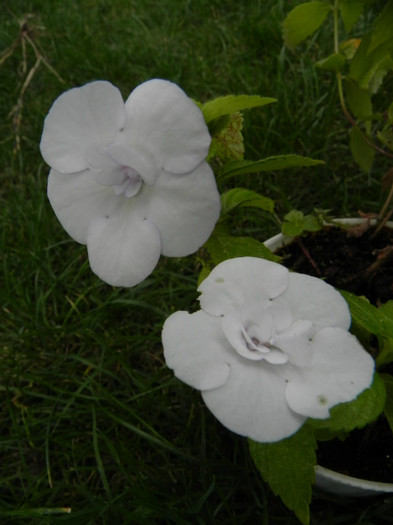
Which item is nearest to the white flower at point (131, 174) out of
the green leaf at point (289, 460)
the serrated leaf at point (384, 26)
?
the green leaf at point (289, 460)

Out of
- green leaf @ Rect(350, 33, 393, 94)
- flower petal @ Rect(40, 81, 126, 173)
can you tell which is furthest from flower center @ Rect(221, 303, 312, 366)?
green leaf @ Rect(350, 33, 393, 94)

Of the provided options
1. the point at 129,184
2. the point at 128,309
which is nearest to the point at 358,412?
the point at 129,184

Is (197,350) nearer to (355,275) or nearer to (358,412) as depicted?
(358,412)

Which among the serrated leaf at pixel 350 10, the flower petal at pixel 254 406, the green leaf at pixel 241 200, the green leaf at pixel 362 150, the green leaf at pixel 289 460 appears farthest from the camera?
the green leaf at pixel 362 150

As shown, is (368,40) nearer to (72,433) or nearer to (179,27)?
(72,433)

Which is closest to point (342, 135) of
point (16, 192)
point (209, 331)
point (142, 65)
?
point (142, 65)

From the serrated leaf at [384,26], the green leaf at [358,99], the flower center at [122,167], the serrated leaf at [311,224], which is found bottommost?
the serrated leaf at [311,224]

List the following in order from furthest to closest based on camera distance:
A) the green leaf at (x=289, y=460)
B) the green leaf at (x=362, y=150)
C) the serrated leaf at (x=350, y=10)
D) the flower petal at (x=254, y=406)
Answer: the green leaf at (x=362, y=150), the serrated leaf at (x=350, y=10), the green leaf at (x=289, y=460), the flower petal at (x=254, y=406)

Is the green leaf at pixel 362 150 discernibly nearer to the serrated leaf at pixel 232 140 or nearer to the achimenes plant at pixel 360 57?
the achimenes plant at pixel 360 57
